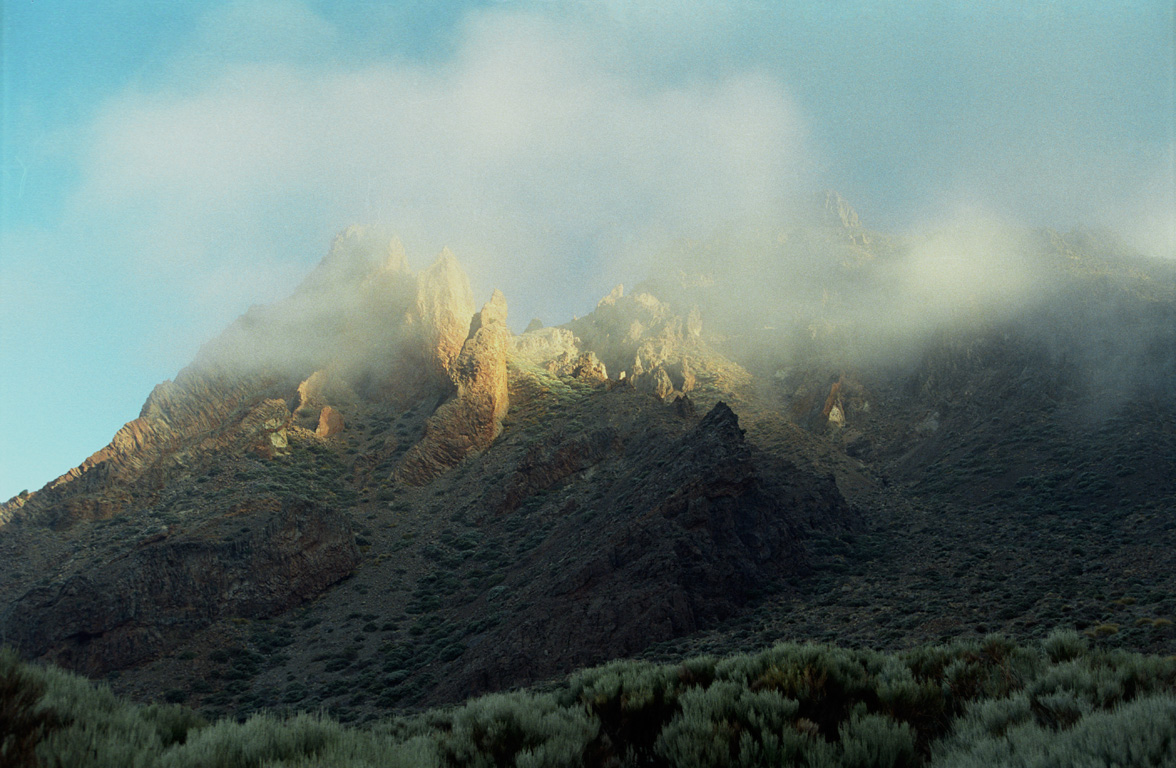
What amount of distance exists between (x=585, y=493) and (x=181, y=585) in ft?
97.9

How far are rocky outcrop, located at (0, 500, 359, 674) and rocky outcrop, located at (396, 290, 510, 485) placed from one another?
45.6 ft

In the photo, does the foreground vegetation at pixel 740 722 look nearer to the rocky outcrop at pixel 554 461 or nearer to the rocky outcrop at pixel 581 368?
the rocky outcrop at pixel 554 461

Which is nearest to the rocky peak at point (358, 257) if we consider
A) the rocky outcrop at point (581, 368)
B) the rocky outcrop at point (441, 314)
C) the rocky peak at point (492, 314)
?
the rocky outcrop at point (441, 314)

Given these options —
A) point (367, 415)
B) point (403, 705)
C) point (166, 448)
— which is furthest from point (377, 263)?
point (403, 705)

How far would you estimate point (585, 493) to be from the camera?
172 ft

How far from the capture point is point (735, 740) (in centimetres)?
778

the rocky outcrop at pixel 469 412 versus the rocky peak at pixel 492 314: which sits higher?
the rocky peak at pixel 492 314

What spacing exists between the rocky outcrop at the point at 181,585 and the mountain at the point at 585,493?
173mm

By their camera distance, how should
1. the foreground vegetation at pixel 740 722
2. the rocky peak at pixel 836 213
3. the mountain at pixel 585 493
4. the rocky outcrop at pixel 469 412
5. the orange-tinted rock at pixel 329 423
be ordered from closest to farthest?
the foreground vegetation at pixel 740 722, the mountain at pixel 585 493, the rocky outcrop at pixel 469 412, the orange-tinted rock at pixel 329 423, the rocky peak at pixel 836 213

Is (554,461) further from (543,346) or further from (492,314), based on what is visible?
(543,346)

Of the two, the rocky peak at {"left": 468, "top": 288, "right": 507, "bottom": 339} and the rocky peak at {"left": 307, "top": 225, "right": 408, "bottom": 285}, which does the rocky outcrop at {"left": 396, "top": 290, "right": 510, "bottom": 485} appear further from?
the rocky peak at {"left": 307, "top": 225, "right": 408, "bottom": 285}

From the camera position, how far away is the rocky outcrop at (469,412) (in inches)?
2419

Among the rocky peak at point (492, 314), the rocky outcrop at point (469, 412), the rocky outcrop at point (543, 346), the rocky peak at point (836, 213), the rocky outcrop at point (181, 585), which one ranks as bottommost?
the rocky outcrop at point (181, 585)

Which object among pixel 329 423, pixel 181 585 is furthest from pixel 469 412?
pixel 181 585
